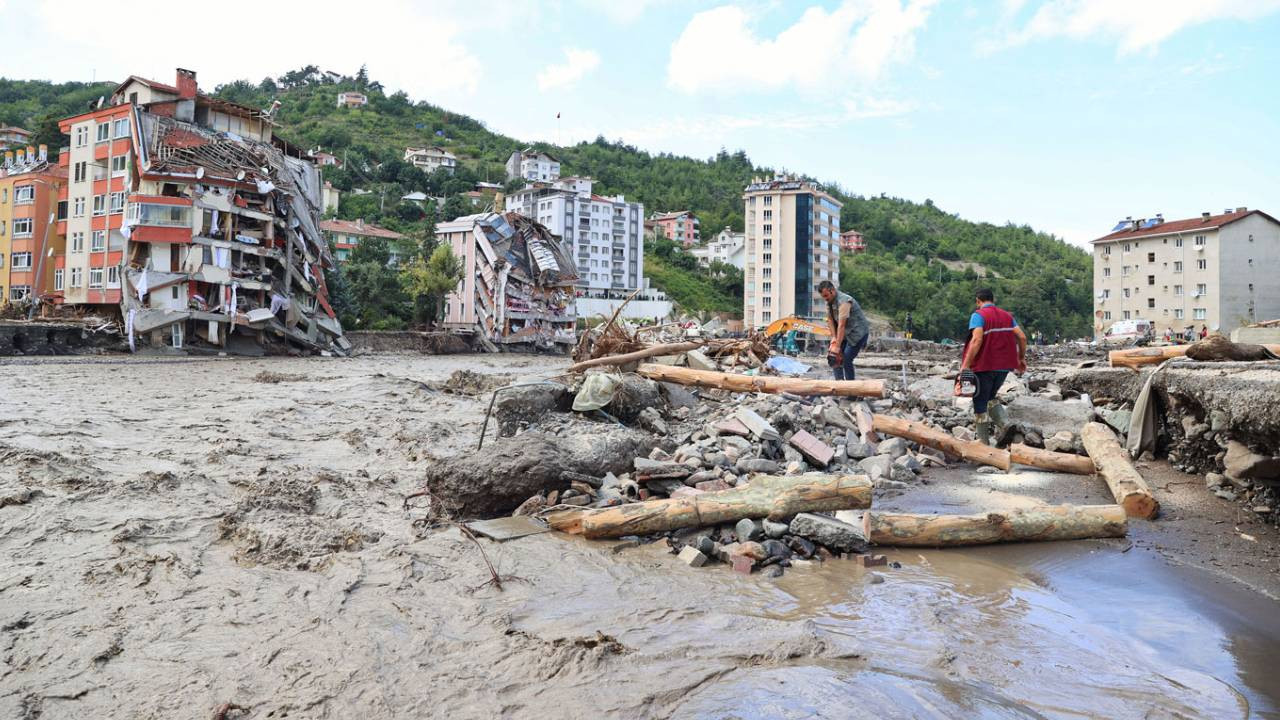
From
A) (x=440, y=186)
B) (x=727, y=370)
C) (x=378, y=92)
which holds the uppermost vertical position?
(x=378, y=92)

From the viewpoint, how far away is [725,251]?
349ft

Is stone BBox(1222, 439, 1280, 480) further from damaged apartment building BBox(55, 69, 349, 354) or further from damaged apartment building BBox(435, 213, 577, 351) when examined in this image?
damaged apartment building BBox(435, 213, 577, 351)

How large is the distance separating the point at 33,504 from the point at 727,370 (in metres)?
10.3

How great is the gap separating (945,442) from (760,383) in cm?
325

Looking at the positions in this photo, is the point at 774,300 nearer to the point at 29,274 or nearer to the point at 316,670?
the point at 29,274

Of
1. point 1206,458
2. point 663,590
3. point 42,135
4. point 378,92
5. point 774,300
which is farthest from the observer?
point 378,92

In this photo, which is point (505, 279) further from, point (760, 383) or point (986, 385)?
point (986, 385)

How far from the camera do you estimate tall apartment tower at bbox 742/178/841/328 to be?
258 ft

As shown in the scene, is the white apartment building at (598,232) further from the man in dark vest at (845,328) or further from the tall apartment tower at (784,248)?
the man in dark vest at (845,328)

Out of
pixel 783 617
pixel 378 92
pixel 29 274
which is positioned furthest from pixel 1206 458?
pixel 378 92

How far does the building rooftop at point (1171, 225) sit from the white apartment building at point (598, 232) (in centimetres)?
5057

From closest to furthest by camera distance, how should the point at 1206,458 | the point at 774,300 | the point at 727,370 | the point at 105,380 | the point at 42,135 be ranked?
the point at 1206,458
the point at 727,370
the point at 105,380
the point at 42,135
the point at 774,300

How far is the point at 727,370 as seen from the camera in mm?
13625

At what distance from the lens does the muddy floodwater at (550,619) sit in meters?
3.19
